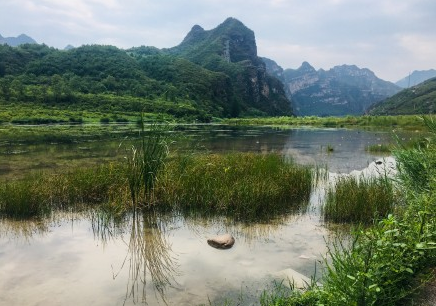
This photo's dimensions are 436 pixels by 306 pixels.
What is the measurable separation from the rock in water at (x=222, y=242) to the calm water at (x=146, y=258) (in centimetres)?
20

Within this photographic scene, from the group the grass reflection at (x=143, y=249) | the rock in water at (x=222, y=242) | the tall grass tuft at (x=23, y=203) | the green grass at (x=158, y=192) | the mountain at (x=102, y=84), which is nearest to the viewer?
the grass reflection at (x=143, y=249)

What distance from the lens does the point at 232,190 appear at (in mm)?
11234

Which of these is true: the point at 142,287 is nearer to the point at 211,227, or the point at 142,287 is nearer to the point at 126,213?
the point at 211,227

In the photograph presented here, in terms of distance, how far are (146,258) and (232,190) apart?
4256mm

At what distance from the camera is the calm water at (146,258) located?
6.10 meters

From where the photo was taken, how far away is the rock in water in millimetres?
8258

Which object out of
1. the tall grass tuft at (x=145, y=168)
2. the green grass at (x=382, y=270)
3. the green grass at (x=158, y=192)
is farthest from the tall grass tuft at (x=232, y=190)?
the green grass at (x=382, y=270)

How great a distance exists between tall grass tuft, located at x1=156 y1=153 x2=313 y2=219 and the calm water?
70 centimetres

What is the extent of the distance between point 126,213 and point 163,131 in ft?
→ 9.25

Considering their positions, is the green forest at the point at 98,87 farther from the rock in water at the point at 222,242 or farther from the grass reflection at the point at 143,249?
the rock in water at the point at 222,242

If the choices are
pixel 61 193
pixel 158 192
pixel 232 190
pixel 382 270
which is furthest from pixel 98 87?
pixel 382 270

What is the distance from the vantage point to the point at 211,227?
9.84 metres

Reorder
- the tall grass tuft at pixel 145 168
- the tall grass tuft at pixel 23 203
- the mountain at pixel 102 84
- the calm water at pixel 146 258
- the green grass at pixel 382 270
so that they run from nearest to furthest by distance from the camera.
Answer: the green grass at pixel 382 270
the calm water at pixel 146 258
the tall grass tuft at pixel 23 203
the tall grass tuft at pixel 145 168
the mountain at pixel 102 84

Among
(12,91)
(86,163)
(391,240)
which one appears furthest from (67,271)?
(12,91)
